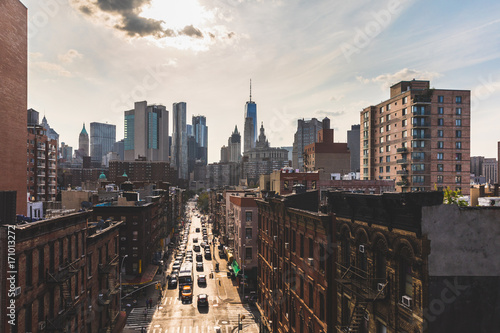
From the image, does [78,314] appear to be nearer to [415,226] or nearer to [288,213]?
[288,213]

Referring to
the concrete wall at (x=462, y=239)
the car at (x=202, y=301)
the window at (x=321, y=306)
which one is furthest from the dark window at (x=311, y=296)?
the car at (x=202, y=301)

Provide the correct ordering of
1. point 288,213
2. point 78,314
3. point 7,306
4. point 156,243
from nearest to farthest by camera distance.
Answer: point 7,306, point 78,314, point 288,213, point 156,243

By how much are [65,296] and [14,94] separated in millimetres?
47379

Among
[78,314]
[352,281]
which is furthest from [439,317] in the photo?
[78,314]

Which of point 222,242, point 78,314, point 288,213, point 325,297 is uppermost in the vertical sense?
point 288,213

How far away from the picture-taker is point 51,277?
73.8 feet

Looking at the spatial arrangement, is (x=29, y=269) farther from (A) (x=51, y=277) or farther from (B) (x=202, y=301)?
(B) (x=202, y=301)

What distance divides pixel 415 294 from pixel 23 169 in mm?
70795

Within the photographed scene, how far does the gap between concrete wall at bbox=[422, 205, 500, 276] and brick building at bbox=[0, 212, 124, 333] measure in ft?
71.6

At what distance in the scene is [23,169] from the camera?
61531 mm

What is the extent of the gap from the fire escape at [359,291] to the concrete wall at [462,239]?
3195mm

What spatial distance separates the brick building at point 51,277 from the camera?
61.0 feet

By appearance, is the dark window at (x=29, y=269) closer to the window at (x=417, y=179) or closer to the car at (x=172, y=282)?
the car at (x=172, y=282)

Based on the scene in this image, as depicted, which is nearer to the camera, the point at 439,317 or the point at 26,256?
the point at 439,317
